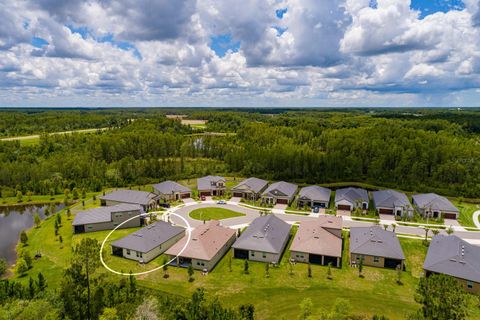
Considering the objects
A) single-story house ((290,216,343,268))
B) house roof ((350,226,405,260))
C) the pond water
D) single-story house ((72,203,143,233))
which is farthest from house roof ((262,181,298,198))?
the pond water

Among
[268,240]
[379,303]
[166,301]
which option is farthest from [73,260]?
[379,303]

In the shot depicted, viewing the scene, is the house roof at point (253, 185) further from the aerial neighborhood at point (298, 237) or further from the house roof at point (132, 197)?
the house roof at point (132, 197)

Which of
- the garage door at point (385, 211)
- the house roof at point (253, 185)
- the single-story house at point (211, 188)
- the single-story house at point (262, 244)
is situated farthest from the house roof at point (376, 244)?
the single-story house at point (211, 188)

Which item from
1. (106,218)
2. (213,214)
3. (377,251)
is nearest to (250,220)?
(213,214)

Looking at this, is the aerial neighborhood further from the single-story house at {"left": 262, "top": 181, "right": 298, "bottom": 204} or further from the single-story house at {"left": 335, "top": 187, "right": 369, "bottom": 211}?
the single-story house at {"left": 262, "top": 181, "right": 298, "bottom": 204}

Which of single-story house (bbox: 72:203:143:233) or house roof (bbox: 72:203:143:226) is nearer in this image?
single-story house (bbox: 72:203:143:233)

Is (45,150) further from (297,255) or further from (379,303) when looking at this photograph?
(379,303)

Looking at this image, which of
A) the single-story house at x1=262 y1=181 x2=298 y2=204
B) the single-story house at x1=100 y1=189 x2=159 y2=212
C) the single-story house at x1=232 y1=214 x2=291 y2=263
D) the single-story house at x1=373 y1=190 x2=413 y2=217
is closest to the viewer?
the single-story house at x1=232 y1=214 x2=291 y2=263
